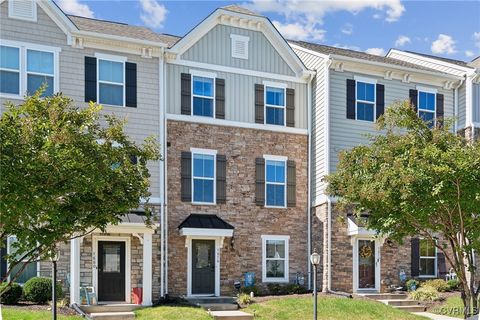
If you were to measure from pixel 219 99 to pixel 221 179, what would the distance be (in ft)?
8.74

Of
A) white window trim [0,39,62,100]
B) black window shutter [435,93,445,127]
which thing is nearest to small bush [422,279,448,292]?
black window shutter [435,93,445,127]

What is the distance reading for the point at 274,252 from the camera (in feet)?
67.4

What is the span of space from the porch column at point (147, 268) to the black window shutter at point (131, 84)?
4.08 meters

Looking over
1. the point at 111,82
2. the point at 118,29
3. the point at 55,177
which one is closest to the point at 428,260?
the point at 111,82

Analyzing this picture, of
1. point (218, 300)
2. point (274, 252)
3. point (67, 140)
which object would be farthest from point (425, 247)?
point (67, 140)

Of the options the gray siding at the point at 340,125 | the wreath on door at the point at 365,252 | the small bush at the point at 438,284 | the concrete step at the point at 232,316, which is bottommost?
the concrete step at the point at 232,316

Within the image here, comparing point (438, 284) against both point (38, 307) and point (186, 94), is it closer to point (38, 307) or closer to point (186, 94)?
point (186, 94)

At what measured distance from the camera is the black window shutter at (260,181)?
20381 millimetres

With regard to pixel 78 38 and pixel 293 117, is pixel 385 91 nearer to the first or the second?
pixel 293 117

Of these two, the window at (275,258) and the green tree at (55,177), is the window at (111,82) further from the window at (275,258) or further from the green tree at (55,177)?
the green tree at (55,177)

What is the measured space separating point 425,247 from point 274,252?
5.71 meters

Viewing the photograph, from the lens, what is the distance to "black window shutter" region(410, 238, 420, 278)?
→ 21438 millimetres

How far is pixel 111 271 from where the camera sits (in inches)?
716

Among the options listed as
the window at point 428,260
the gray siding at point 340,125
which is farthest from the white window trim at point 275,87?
the window at point 428,260
